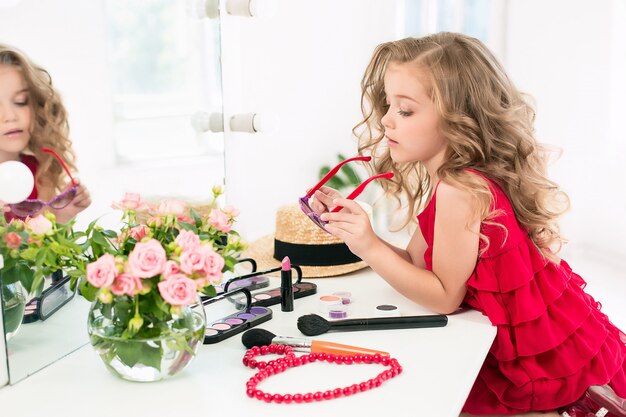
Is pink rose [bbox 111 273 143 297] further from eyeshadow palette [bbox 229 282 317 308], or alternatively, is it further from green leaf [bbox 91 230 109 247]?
eyeshadow palette [bbox 229 282 317 308]

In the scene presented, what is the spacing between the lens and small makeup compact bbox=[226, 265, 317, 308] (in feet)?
4.22

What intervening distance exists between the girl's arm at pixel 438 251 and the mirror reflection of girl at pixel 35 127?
0.44 meters

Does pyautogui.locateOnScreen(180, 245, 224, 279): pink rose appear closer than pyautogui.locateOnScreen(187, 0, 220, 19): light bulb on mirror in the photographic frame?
Yes

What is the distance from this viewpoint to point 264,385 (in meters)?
0.97

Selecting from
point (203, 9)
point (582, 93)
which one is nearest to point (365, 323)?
point (203, 9)

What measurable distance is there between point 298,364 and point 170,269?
0.25 meters

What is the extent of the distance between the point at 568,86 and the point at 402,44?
85.7 inches

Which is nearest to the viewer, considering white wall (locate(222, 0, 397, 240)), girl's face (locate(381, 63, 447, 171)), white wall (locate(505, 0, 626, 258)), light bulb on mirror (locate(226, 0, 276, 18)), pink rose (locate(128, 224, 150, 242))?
pink rose (locate(128, 224, 150, 242))

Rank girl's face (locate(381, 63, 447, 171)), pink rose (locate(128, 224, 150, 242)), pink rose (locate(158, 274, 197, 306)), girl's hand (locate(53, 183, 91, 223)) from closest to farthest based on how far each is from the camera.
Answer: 1. pink rose (locate(158, 274, 197, 306))
2. pink rose (locate(128, 224, 150, 242))
3. girl's hand (locate(53, 183, 91, 223))
4. girl's face (locate(381, 63, 447, 171))

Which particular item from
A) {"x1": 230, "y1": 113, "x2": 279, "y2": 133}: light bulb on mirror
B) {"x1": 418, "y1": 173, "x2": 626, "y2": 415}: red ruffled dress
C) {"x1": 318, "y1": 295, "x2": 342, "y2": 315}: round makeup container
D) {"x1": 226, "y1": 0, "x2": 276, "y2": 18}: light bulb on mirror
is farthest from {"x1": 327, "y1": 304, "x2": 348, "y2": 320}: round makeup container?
{"x1": 226, "y1": 0, "x2": 276, "y2": 18}: light bulb on mirror

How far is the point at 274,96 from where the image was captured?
276 centimetres

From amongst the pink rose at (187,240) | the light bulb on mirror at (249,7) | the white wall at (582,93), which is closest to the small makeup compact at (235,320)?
the pink rose at (187,240)

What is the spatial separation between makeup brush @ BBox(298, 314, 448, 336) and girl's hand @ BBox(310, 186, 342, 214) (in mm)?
299

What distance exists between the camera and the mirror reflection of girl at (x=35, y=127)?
0.97 metres
